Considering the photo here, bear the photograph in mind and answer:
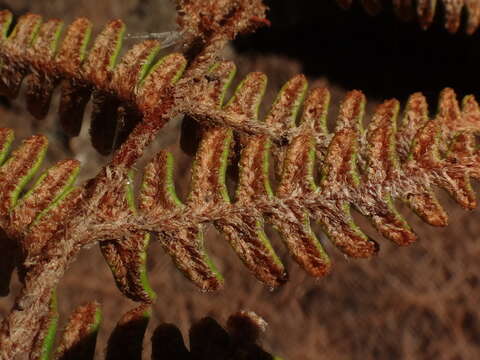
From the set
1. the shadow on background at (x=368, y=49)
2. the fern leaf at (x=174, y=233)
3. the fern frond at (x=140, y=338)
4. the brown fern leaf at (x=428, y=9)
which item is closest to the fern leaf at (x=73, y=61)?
the fern leaf at (x=174, y=233)

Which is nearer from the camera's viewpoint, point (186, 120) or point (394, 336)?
point (186, 120)

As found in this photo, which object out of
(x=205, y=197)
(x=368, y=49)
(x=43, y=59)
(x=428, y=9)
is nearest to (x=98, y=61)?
(x=43, y=59)

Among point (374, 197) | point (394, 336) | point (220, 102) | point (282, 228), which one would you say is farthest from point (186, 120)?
point (394, 336)

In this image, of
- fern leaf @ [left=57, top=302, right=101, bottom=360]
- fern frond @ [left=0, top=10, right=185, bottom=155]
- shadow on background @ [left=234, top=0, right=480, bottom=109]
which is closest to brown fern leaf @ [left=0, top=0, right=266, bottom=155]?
fern frond @ [left=0, top=10, right=185, bottom=155]

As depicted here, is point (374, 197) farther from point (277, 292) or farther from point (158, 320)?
point (158, 320)

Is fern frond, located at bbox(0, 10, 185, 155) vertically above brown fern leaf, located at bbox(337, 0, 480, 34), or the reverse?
brown fern leaf, located at bbox(337, 0, 480, 34)

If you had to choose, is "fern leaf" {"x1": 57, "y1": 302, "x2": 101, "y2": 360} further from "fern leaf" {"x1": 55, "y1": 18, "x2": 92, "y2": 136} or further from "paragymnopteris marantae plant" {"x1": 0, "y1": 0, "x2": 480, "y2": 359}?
"fern leaf" {"x1": 55, "y1": 18, "x2": 92, "y2": 136}

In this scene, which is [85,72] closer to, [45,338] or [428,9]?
[45,338]

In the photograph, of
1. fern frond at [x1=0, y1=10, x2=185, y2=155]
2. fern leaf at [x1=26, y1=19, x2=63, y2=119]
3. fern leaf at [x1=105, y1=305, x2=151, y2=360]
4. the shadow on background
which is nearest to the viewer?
fern leaf at [x1=105, y1=305, x2=151, y2=360]


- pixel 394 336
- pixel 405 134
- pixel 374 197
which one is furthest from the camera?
pixel 394 336

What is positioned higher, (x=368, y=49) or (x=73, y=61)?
(x=368, y=49)

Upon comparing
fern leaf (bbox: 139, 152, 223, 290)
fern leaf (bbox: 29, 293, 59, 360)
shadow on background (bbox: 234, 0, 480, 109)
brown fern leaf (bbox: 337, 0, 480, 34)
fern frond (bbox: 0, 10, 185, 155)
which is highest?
shadow on background (bbox: 234, 0, 480, 109)
